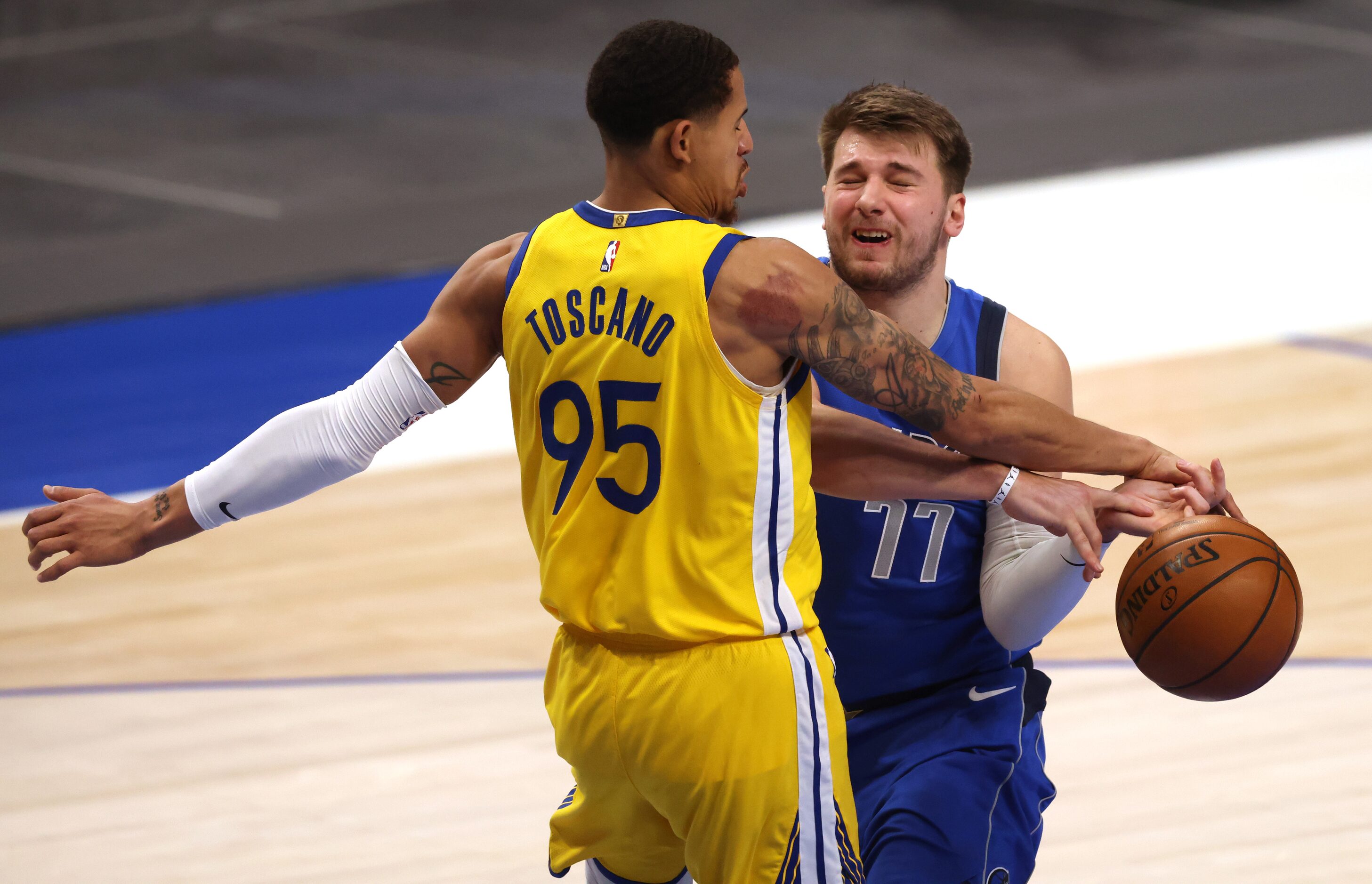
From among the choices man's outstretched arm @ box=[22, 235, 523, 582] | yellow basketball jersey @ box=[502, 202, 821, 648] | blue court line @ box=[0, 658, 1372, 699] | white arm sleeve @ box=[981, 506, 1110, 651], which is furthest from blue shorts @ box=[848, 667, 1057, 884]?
blue court line @ box=[0, 658, 1372, 699]

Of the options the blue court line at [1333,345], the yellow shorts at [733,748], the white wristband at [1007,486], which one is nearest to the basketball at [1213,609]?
the white wristband at [1007,486]

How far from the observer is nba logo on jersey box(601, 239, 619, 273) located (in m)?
2.93

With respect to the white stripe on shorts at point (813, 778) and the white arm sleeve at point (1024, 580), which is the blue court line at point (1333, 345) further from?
the white stripe on shorts at point (813, 778)

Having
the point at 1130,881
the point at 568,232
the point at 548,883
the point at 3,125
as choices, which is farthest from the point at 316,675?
the point at 3,125

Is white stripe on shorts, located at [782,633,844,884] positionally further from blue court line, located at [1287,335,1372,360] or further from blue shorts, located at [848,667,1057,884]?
blue court line, located at [1287,335,1372,360]

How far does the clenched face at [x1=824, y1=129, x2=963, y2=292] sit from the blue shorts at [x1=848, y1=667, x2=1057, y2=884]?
37.3 inches

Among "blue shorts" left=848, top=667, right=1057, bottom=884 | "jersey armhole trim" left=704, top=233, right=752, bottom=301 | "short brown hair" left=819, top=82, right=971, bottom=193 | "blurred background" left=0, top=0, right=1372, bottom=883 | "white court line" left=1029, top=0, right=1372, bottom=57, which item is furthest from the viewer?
"white court line" left=1029, top=0, right=1372, bottom=57

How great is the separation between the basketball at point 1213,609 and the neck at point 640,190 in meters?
1.11

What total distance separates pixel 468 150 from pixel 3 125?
3.97 meters

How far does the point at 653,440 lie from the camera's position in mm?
2955

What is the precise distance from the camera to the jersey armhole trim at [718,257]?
2.87 m

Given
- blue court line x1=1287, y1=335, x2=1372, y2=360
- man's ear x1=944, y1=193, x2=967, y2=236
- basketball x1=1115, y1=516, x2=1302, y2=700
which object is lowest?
basketball x1=1115, y1=516, x2=1302, y2=700

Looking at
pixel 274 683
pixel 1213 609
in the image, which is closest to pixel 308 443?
pixel 1213 609

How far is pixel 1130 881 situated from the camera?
4.47 metres
